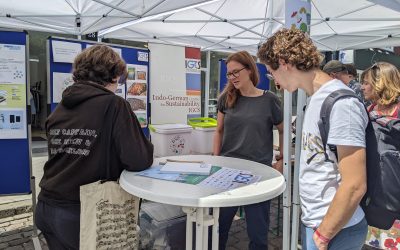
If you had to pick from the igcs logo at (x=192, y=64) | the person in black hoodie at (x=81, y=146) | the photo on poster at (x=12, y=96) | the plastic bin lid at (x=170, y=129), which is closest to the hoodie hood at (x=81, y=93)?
the person in black hoodie at (x=81, y=146)

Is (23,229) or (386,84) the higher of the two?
(386,84)

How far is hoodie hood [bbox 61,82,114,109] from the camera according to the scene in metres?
1.38

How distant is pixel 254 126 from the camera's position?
2004 mm

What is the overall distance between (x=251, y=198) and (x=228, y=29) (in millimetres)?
5226

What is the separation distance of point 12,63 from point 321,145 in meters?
2.78

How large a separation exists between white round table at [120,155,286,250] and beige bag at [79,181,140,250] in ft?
0.30

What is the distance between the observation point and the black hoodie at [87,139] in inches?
53.7

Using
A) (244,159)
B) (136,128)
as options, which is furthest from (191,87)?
(136,128)

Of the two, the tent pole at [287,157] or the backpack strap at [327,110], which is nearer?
the backpack strap at [327,110]

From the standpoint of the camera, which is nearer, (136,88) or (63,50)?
(63,50)

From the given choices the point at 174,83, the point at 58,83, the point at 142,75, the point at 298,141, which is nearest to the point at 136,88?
the point at 142,75

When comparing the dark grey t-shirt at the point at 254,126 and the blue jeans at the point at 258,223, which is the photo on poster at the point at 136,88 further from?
the blue jeans at the point at 258,223

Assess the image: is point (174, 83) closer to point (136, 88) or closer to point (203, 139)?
point (136, 88)

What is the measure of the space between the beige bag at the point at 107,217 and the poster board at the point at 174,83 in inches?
100
